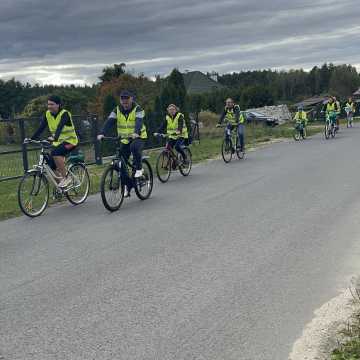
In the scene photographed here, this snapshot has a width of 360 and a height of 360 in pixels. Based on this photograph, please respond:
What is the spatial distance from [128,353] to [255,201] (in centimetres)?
678

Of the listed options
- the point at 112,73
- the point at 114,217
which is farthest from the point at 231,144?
the point at 112,73

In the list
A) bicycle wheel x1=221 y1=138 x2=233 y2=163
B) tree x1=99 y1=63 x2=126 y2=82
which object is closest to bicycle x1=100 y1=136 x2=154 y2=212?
bicycle wheel x1=221 y1=138 x2=233 y2=163

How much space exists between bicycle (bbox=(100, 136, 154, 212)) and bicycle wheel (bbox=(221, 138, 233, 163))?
23.4ft

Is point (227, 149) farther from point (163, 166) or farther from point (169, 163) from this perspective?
point (163, 166)

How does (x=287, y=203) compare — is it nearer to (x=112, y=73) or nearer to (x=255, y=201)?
(x=255, y=201)

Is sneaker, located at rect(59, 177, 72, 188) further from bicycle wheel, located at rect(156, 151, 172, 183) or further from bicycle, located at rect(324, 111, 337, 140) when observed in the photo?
bicycle, located at rect(324, 111, 337, 140)

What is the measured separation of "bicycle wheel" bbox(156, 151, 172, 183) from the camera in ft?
46.8

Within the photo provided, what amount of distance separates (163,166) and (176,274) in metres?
8.28

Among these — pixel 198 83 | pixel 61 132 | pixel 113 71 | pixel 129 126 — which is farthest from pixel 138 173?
pixel 198 83

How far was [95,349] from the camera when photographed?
4.41m

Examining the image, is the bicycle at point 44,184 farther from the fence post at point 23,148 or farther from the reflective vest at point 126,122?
the fence post at point 23,148

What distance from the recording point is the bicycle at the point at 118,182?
33.7 feet

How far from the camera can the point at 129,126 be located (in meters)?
11.3

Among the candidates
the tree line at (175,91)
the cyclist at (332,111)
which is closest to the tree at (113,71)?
the tree line at (175,91)
